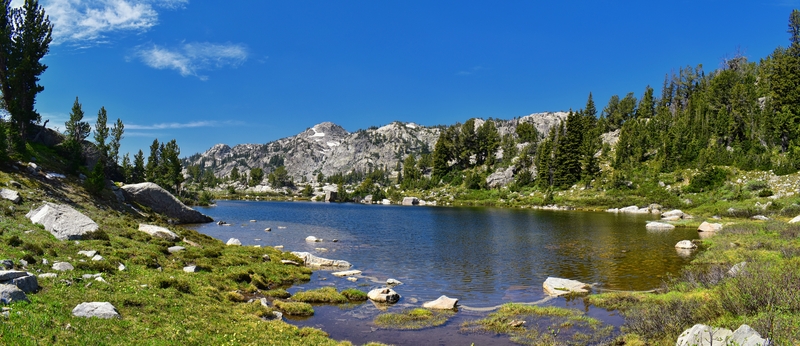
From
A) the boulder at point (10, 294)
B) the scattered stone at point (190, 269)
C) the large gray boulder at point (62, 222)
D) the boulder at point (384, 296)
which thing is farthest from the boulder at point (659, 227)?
the boulder at point (10, 294)

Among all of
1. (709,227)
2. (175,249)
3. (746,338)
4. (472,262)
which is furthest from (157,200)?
(709,227)

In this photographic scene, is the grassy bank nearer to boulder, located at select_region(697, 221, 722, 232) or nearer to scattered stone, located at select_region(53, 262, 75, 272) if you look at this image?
scattered stone, located at select_region(53, 262, 75, 272)

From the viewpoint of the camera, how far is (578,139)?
487 feet

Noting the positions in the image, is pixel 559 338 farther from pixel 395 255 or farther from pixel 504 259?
pixel 395 255

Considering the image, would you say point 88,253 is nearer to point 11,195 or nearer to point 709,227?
point 11,195

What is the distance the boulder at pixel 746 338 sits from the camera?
11883 millimetres

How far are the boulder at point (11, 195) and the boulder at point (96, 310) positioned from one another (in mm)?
24565

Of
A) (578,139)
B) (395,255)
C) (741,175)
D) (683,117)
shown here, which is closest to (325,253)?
(395,255)

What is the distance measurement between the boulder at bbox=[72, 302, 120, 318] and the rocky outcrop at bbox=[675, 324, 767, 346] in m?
19.9

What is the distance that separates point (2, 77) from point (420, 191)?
151433 millimetres

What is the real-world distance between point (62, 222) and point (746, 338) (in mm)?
37416

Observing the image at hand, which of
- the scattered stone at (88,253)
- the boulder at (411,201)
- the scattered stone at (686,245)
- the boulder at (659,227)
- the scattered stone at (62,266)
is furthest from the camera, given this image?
the boulder at (411,201)

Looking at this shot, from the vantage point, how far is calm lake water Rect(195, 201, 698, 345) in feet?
71.9

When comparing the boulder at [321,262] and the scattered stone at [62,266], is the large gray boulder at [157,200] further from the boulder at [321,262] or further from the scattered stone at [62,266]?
the scattered stone at [62,266]
